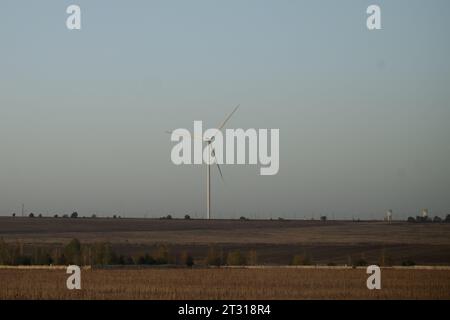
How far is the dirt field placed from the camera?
89125 millimetres

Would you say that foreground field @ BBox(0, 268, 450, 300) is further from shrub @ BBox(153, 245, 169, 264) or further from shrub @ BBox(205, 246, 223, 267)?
shrub @ BBox(153, 245, 169, 264)

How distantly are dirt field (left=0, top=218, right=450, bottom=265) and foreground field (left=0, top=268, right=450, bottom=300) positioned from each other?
20620 millimetres

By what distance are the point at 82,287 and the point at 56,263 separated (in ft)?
85.2

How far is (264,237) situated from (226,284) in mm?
63702

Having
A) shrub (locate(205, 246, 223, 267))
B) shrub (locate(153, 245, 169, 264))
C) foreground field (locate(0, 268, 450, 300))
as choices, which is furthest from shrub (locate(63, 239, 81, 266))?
foreground field (locate(0, 268, 450, 300))

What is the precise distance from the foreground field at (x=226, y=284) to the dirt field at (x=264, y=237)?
2062 centimetres

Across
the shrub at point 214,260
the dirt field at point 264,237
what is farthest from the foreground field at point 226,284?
the dirt field at point 264,237

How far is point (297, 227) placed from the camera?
131000 mm

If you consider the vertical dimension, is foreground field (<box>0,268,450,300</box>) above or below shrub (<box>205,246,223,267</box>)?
below

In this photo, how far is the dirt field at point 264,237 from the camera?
3509 inches

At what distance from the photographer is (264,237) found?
4446 inches
